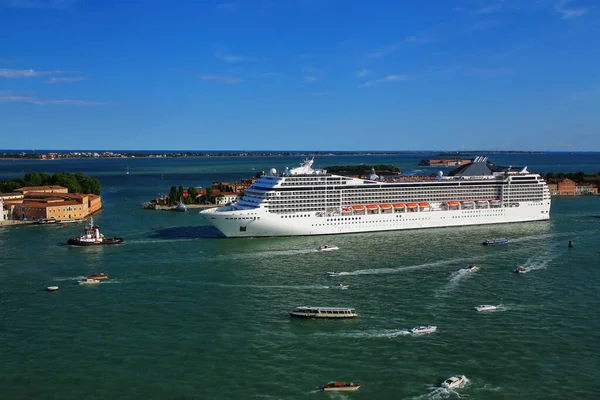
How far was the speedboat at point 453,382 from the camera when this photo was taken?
1453 cm

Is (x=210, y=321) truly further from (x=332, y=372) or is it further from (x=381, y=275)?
(x=381, y=275)

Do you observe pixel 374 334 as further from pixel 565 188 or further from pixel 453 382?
pixel 565 188

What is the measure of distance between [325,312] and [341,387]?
17.6 ft

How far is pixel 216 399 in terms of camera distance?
46.6ft

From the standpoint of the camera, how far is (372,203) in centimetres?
A: 3975

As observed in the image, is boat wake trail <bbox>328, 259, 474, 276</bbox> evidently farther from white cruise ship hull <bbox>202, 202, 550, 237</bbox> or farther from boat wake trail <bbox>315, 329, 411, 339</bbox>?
white cruise ship hull <bbox>202, 202, 550, 237</bbox>

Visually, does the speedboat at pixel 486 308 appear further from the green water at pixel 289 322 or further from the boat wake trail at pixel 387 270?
the boat wake trail at pixel 387 270

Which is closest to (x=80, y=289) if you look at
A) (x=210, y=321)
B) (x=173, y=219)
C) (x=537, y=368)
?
(x=210, y=321)

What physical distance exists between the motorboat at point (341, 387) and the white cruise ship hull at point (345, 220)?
21167mm

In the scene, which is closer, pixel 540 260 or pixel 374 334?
pixel 374 334

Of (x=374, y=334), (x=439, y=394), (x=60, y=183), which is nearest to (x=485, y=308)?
(x=374, y=334)

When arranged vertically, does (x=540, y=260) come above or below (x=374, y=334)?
above

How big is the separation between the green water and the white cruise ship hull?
7.82 ft

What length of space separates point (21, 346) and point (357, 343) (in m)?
10.3
